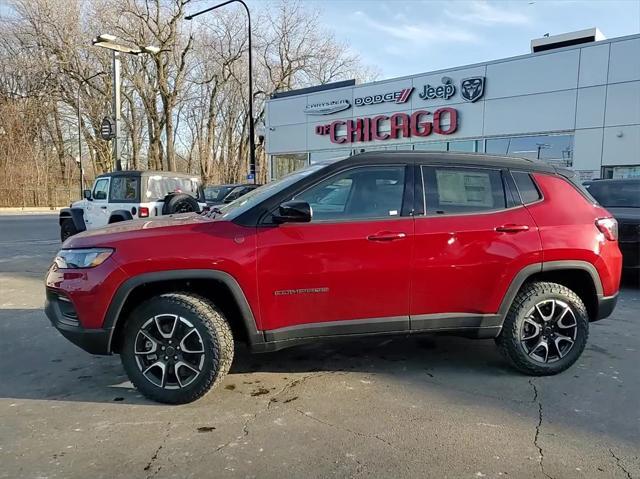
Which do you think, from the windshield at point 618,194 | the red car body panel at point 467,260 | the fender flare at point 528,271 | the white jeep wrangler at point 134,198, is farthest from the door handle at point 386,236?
the white jeep wrangler at point 134,198

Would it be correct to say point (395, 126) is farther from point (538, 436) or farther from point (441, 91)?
point (538, 436)

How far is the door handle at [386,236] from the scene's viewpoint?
3.55m

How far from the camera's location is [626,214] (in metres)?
7.49

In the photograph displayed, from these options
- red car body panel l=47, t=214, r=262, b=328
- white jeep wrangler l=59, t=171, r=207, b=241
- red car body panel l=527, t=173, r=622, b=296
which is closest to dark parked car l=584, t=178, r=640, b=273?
red car body panel l=527, t=173, r=622, b=296

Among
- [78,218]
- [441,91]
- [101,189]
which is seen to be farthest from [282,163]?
[101,189]

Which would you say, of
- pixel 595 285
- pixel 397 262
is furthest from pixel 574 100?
pixel 397 262

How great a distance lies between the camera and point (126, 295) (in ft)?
10.9

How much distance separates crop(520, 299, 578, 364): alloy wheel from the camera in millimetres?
3939

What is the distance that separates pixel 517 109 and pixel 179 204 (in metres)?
13.8

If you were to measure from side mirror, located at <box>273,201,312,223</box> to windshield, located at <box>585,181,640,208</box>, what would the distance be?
7.09 m

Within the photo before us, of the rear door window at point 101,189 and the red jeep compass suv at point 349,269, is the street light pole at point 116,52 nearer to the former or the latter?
the rear door window at point 101,189

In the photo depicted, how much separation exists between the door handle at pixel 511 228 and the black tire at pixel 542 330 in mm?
499

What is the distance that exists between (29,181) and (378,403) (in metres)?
33.9

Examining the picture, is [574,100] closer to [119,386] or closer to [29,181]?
[119,386]
